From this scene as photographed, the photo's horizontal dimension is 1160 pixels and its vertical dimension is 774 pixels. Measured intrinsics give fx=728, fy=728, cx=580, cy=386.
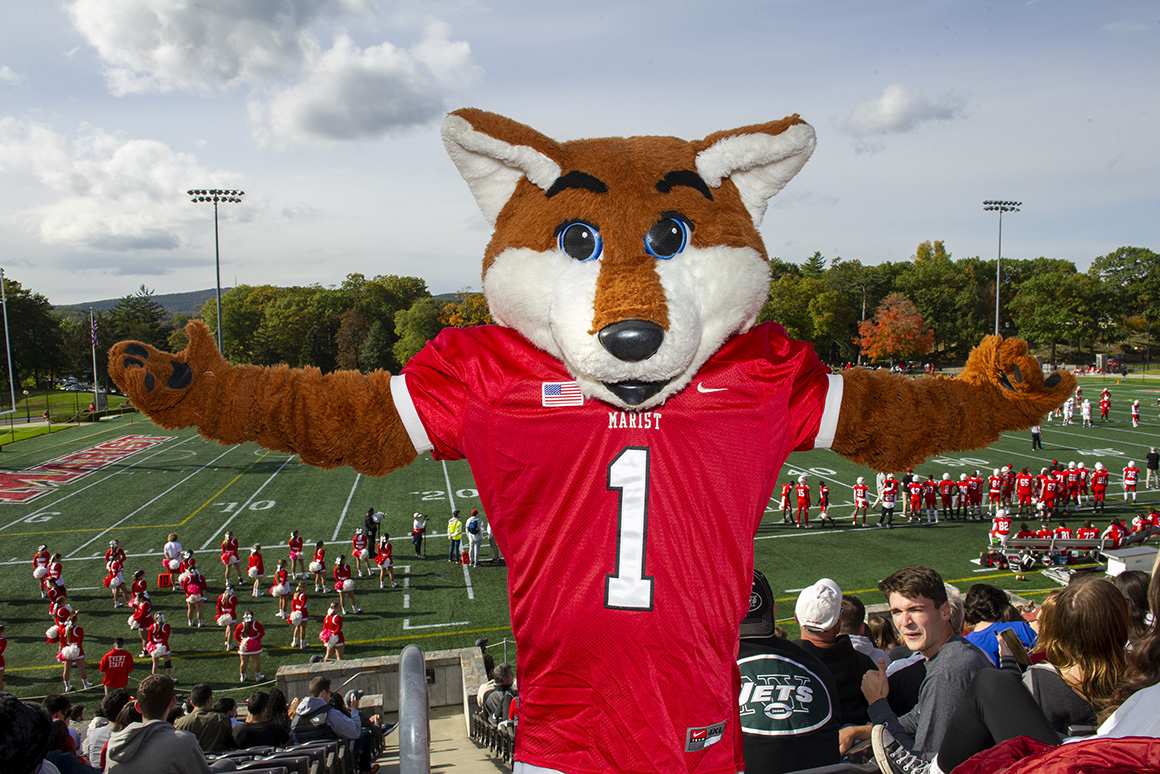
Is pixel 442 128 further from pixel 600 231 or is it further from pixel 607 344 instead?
pixel 607 344

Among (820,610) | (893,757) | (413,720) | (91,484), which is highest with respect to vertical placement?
(413,720)

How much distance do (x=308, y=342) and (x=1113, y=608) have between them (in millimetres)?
58120

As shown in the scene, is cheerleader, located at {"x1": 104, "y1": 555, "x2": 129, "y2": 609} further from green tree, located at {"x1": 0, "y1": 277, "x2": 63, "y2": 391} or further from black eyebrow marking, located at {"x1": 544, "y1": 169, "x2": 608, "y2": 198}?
green tree, located at {"x1": 0, "y1": 277, "x2": 63, "y2": 391}

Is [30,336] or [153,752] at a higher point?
[30,336]

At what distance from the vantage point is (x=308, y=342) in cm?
5606

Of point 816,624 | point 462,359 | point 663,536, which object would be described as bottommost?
point 816,624

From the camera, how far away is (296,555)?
13.4 metres

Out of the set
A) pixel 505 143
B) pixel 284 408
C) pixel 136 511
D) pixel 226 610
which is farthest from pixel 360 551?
pixel 505 143

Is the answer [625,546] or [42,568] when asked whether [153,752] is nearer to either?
[625,546]

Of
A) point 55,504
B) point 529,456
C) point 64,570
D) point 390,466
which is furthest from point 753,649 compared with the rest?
point 55,504

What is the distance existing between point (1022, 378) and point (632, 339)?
1.55 m

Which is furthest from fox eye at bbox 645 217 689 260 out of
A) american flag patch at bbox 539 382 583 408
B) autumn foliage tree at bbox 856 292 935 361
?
autumn foliage tree at bbox 856 292 935 361

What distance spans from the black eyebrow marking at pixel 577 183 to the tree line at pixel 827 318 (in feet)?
154

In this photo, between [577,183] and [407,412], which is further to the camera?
[407,412]
